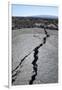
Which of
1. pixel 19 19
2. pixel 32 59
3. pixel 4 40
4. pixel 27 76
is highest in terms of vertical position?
pixel 19 19

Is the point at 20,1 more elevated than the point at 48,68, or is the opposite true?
the point at 20,1

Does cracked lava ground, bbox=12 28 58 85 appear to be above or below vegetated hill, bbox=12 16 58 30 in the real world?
below

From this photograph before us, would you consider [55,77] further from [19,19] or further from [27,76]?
[19,19]

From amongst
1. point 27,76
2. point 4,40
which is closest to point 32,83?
point 27,76

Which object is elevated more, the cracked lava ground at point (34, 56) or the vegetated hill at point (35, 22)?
the vegetated hill at point (35, 22)

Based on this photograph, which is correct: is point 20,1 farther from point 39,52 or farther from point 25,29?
point 39,52

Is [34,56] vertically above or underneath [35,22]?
underneath
